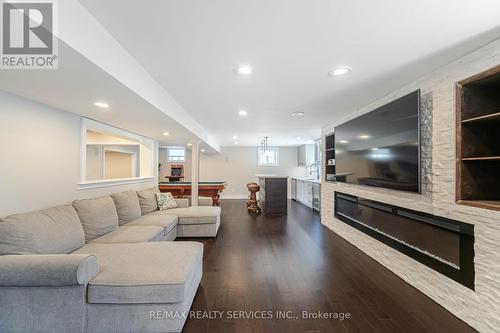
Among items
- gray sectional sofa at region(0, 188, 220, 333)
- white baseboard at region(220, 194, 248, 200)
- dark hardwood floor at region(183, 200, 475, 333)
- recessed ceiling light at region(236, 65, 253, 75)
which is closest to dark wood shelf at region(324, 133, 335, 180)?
dark hardwood floor at region(183, 200, 475, 333)

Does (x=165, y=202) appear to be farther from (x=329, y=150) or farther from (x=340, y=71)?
(x=340, y=71)

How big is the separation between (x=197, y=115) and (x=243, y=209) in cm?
358

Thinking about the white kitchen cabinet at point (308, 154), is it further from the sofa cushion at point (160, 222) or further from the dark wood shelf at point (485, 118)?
the dark wood shelf at point (485, 118)

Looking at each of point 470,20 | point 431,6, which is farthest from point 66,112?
point 470,20

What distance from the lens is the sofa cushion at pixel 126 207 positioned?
3.14 meters

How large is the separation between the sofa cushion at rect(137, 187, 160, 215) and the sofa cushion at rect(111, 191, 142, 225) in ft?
0.89

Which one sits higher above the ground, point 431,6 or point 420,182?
point 431,6

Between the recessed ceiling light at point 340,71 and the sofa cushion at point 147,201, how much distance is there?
360 cm

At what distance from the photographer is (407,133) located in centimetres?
223

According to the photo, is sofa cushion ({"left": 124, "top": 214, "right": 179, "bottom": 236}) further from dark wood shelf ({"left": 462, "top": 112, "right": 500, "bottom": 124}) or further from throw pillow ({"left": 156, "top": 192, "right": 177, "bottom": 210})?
dark wood shelf ({"left": 462, "top": 112, "right": 500, "bottom": 124})

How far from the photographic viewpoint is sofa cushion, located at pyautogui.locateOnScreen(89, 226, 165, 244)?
2.42m

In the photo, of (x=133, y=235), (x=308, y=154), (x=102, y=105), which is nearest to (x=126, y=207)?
(x=133, y=235)

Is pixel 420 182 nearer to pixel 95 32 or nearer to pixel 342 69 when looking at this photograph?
pixel 342 69
